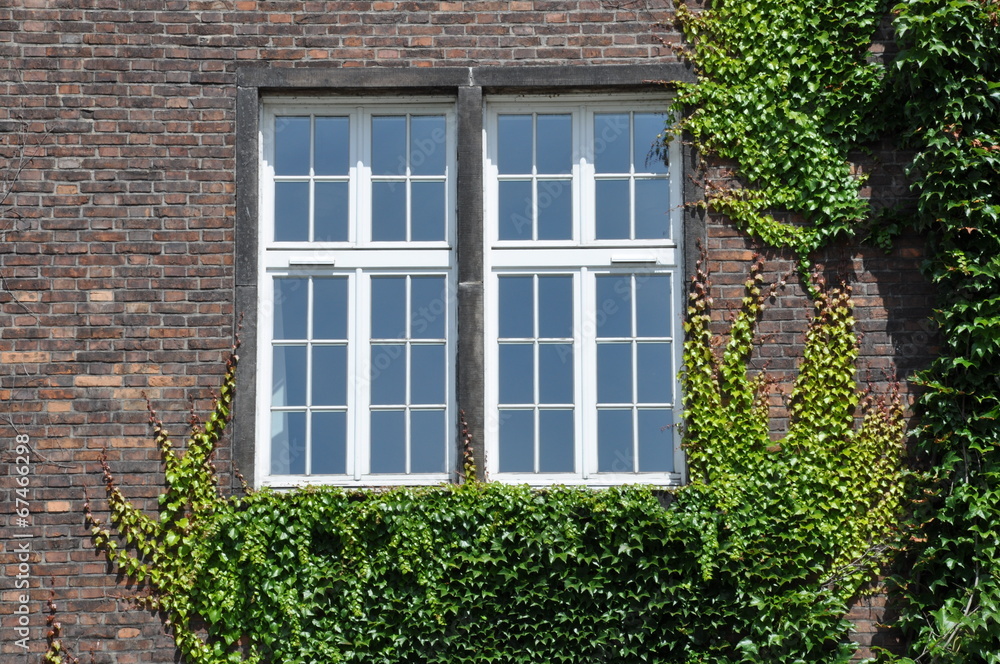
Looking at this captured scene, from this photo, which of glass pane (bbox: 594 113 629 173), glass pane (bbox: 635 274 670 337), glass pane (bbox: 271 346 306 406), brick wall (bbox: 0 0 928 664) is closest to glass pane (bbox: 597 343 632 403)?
glass pane (bbox: 635 274 670 337)

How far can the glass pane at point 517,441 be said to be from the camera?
7.02 metres

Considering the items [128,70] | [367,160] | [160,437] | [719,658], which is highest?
[128,70]

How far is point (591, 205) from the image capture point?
7.24 metres

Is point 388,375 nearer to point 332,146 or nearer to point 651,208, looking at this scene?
point 332,146

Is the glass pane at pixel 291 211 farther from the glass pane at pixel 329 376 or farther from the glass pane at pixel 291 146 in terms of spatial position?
the glass pane at pixel 329 376

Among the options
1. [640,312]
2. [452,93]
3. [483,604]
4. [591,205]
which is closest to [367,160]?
[452,93]

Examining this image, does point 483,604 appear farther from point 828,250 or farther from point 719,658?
point 828,250

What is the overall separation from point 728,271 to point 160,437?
11.6 ft

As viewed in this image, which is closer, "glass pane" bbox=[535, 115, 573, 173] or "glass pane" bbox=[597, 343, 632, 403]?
"glass pane" bbox=[597, 343, 632, 403]

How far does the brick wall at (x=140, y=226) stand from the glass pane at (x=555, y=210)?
2.52ft

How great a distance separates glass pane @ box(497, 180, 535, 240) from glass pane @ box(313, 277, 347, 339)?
1.06 m

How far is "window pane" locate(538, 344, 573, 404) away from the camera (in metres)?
7.06

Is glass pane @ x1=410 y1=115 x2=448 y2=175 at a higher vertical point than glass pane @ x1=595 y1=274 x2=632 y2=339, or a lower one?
higher

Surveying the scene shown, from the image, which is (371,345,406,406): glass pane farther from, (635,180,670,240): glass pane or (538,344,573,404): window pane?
(635,180,670,240): glass pane
